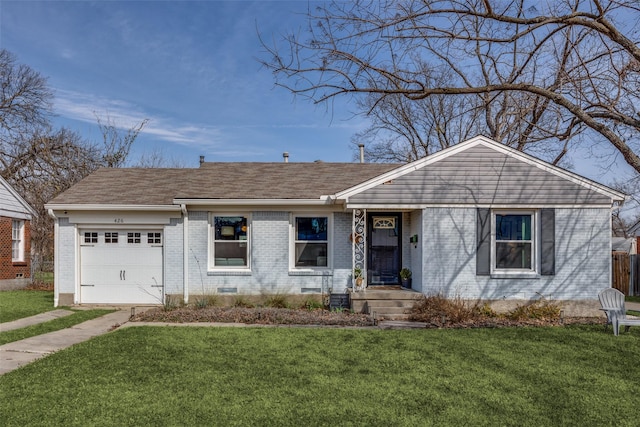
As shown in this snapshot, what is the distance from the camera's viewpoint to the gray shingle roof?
40.9 ft

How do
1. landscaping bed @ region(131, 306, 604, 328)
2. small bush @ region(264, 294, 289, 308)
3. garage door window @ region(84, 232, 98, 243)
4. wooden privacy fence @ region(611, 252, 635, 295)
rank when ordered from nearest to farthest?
landscaping bed @ region(131, 306, 604, 328)
small bush @ region(264, 294, 289, 308)
garage door window @ region(84, 232, 98, 243)
wooden privacy fence @ region(611, 252, 635, 295)

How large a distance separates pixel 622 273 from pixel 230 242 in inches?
682

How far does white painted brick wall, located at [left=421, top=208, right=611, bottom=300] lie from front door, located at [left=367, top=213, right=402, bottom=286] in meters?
1.59

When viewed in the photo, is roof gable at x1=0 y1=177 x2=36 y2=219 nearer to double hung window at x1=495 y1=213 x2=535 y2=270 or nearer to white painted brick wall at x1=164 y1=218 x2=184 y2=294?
white painted brick wall at x1=164 y1=218 x2=184 y2=294

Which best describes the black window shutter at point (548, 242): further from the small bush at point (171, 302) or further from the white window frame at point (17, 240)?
the white window frame at point (17, 240)

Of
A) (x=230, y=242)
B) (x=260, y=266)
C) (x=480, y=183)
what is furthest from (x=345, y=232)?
(x=480, y=183)

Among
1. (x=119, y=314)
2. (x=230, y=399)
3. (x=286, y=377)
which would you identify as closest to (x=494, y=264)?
(x=286, y=377)

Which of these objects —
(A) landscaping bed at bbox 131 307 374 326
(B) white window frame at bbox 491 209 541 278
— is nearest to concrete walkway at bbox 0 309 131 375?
(A) landscaping bed at bbox 131 307 374 326

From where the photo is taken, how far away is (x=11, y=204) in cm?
1786

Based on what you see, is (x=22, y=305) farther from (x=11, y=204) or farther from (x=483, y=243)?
(x=483, y=243)

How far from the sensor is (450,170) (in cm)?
1138

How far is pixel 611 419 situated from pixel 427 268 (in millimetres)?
6664

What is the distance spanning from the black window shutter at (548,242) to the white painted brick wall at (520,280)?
14 cm

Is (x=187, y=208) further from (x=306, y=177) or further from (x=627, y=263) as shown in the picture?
(x=627, y=263)
